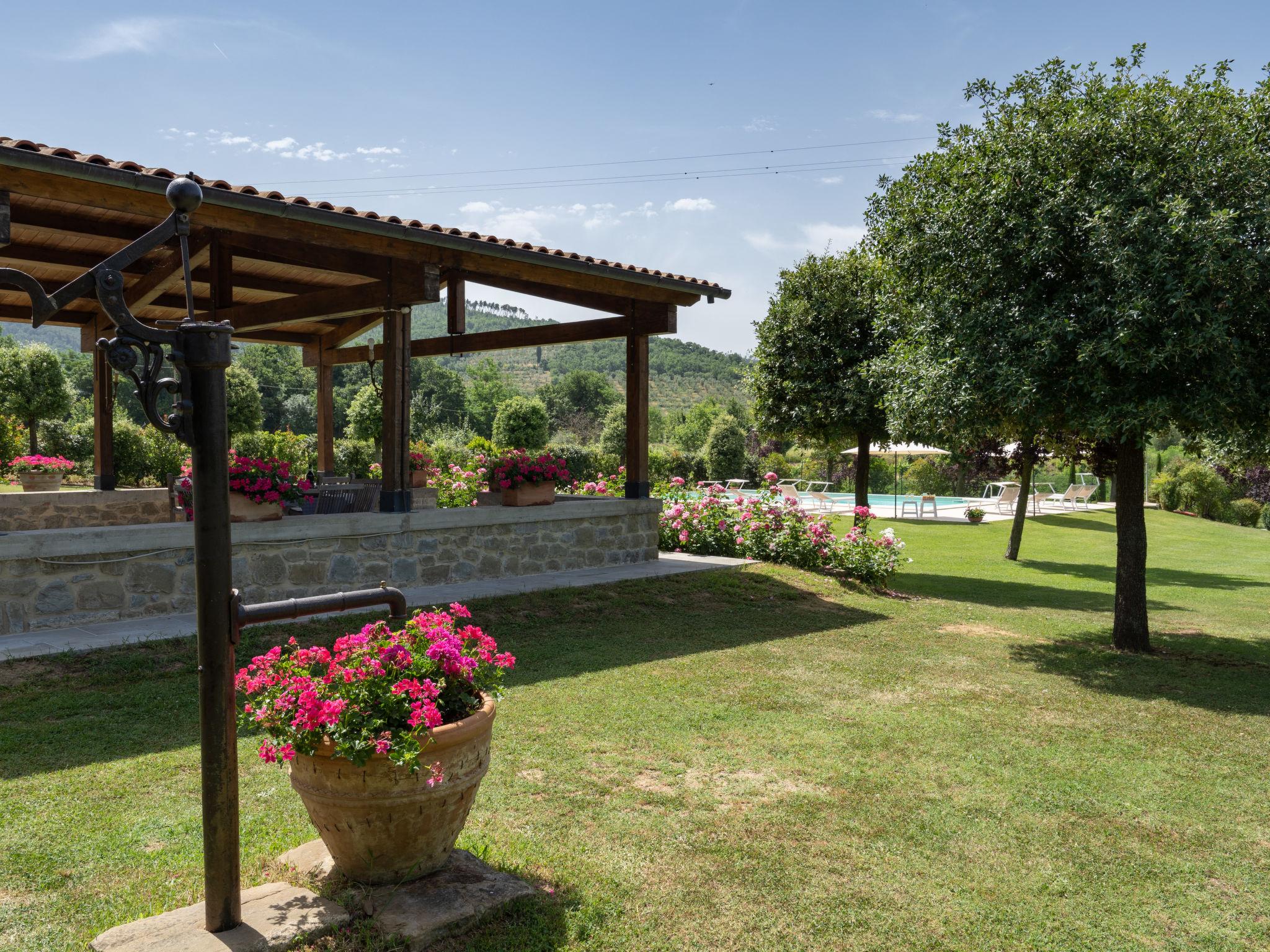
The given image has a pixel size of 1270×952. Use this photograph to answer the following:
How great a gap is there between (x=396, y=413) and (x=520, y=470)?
1.51m

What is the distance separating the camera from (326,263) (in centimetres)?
739

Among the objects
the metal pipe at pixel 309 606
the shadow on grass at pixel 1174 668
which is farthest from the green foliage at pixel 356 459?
the metal pipe at pixel 309 606

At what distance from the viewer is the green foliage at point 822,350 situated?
41.1ft

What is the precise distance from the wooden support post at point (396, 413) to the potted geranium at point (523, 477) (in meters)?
1.23

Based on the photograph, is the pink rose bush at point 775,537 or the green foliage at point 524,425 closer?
the pink rose bush at point 775,537

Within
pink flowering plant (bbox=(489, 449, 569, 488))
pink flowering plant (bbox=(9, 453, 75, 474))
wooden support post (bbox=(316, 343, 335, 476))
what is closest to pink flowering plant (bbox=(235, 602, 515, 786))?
pink flowering plant (bbox=(489, 449, 569, 488))

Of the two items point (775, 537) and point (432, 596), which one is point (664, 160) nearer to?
point (775, 537)

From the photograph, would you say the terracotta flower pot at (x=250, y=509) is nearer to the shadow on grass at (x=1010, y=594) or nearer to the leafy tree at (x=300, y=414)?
the shadow on grass at (x=1010, y=594)

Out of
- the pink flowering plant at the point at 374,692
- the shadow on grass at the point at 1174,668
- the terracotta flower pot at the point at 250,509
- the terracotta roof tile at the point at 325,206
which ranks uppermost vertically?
the terracotta roof tile at the point at 325,206

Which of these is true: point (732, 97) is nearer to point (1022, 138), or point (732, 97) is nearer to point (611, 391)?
point (1022, 138)

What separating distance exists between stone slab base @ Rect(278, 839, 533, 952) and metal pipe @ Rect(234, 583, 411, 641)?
2.84 feet

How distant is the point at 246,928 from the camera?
245 centimetres

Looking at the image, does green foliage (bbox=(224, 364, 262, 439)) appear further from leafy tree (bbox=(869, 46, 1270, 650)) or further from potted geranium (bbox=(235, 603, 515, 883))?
potted geranium (bbox=(235, 603, 515, 883))

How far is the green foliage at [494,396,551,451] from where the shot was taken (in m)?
31.1
